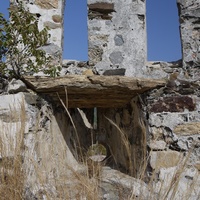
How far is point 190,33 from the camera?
9.36 feet

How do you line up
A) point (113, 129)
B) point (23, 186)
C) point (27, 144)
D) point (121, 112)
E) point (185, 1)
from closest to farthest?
point (23, 186) < point (27, 144) < point (185, 1) < point (121, 112) < point (113, 129)

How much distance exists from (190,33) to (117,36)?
2.39 ft

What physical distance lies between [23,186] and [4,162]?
0.18m

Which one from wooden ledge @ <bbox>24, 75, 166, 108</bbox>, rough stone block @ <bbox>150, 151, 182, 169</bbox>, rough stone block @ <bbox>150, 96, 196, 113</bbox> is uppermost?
wooden ledge @ <bbox>24, 75, 166, 108</bbox>

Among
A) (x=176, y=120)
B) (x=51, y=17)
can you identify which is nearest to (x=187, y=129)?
(x=176, y=120)

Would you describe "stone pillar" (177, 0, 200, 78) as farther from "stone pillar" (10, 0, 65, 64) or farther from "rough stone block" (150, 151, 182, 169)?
"stone pillar" (10, 0, 65, 64)

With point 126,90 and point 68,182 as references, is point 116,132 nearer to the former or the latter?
point 126,90

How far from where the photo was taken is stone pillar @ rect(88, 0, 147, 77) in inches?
115

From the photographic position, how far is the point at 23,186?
1.65 metres

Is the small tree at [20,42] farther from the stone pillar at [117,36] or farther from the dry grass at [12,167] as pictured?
the dry grass at [12,167]

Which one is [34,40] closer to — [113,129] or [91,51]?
[91,51]

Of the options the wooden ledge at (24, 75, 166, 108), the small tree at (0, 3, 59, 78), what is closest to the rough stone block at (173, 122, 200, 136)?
the wooden ledge at (24, 75, 166, 108)

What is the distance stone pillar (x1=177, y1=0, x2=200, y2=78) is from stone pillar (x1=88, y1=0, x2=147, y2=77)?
0.39m

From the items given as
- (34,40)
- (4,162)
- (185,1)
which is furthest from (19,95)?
(185,1)
